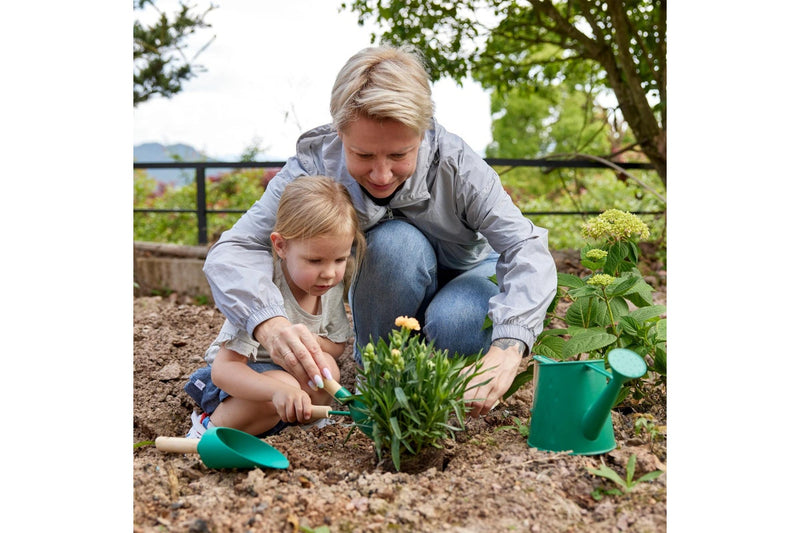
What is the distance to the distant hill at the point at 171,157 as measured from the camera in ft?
20.9

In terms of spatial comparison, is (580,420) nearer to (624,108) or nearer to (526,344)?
(526,344)

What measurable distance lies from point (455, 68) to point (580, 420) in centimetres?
326

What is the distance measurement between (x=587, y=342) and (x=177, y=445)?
100cm

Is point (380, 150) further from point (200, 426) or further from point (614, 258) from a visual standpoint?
point (200, 426)

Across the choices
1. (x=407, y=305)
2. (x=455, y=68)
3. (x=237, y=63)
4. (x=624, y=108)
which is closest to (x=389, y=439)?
(x=407, y=305)

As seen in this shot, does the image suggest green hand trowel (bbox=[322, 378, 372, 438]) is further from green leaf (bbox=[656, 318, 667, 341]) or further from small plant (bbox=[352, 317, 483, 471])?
green leaf (bbox=[656, 318, 667, 341])

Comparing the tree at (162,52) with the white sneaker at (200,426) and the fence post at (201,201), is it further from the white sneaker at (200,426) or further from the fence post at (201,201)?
the white sneaker at (200,426)

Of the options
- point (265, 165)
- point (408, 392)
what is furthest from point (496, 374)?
point (265, 165)

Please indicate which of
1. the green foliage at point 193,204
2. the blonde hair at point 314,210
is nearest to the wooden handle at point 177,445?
the blonde hair at point 314,210

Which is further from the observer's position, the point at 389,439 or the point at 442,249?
the point at 442,249

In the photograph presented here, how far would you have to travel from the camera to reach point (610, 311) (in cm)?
183

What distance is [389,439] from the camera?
1.45 meters

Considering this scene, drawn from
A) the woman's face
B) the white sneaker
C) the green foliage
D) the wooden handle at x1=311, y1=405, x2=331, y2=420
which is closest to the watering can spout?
the wooden handle at x1=311, y1=405, x2=331, y2=420
